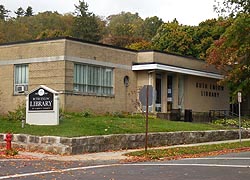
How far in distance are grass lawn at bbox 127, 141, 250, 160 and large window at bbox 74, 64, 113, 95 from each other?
32.6 ft

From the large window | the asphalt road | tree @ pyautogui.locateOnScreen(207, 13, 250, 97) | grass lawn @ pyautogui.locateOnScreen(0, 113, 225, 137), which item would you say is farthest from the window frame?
the asphalt road

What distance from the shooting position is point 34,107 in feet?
80.5

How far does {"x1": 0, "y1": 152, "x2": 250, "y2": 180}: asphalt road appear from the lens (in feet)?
44.7

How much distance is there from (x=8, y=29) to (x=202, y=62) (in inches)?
1519

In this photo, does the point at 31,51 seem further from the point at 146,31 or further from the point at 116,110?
the point at 146,31

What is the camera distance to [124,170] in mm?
15344

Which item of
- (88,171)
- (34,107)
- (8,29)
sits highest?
(8,29)

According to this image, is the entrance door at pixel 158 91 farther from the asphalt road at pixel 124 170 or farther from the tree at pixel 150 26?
the tree at pixel 150 26

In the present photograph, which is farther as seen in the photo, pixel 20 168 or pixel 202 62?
pixel 202 62

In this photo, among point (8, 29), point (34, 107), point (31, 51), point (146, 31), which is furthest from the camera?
point (146, 31)

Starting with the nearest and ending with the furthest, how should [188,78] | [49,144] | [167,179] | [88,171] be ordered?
1. [167,179]
2. [88,171]
3. [49,144]
4. [188,78]

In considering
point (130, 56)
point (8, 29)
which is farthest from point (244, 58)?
point (8, 29)

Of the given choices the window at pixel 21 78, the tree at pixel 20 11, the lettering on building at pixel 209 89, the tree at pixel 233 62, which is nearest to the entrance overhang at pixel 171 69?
the lettering on building at pixel 209 89

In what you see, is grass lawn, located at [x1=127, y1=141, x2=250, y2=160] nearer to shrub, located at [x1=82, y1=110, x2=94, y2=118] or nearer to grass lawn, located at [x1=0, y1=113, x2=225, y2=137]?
grass lawn, located at [x1=0, y1=113, x2=225, y2=137]
